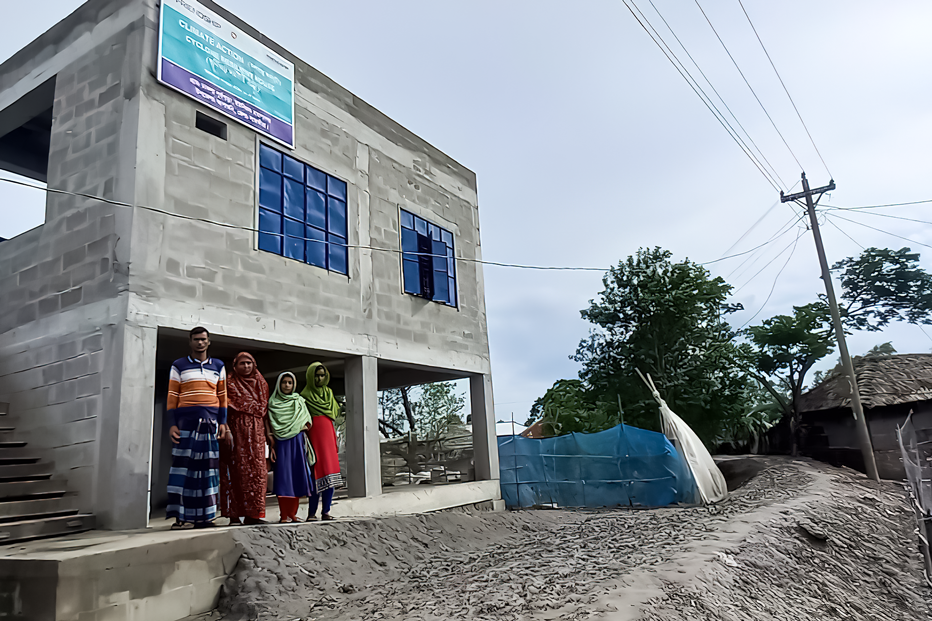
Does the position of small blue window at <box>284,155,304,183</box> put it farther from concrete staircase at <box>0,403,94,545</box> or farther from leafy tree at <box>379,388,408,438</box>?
leafy tree at <box>379,388,408,438</box>

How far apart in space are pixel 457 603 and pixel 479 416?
583cm

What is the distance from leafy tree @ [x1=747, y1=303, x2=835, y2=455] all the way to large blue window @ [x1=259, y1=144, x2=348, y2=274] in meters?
15.0

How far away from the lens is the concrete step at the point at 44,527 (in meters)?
4.39

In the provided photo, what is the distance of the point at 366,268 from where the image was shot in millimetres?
8133

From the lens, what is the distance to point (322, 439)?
20.5ft

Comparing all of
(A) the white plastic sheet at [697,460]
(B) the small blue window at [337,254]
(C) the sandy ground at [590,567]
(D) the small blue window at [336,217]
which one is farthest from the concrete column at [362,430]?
(A) the white plastic sheet at [697,460]

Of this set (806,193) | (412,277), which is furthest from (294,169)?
(806,193)

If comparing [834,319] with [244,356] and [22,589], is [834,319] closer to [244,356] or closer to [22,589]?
[244,356]

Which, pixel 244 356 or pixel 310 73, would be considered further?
pixel 310 73

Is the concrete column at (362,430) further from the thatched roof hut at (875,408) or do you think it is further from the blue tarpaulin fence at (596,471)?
the thatched roof hut at (875,408)

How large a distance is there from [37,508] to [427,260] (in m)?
5.78

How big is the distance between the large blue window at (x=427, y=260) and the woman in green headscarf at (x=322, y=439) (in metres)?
2.66

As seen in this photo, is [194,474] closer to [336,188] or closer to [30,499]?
[30,499]

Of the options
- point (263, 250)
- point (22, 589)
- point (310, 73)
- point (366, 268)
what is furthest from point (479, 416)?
point (22, 589)
